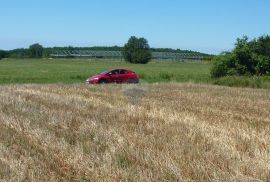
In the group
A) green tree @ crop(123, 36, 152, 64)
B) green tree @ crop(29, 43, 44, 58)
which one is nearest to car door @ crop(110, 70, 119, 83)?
green tree @ crop(123, 36, 152, 64)

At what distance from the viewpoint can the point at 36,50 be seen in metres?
184

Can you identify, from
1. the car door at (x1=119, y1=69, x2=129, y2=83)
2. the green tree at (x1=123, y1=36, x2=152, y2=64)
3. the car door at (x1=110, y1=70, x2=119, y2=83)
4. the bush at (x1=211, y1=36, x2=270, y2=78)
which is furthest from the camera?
the green tree at (x1=123, y1=36, x2=152, y2=64)

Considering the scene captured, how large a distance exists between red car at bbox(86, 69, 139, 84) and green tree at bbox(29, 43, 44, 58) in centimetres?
14846

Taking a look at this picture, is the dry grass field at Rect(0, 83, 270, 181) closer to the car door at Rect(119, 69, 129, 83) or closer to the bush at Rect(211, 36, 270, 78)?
the car door at Rect(119, 69, 129, 83)

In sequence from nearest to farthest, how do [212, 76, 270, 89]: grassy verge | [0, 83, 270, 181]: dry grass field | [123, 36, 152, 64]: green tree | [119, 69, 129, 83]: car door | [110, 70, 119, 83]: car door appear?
[0, 83, 270, 181]: dry grass field → [212, 76, 270, 89]: grassy verge → [110, 70, 119, 83]: car door → [119, 69, 129, 83]: car door → [123, 36, 152, 64]: green tree

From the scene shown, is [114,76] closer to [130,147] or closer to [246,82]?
[246,82]

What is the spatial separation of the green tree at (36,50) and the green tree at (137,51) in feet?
189

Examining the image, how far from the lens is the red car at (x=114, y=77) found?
3653 centimetres

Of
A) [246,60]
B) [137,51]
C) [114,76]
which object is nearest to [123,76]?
[114,76]

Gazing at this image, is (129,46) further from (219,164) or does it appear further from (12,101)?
(219,164)

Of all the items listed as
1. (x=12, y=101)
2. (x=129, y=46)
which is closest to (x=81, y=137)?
(x=12, y=101)

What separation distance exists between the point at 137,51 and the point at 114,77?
93.4 m

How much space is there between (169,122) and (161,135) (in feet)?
7.02

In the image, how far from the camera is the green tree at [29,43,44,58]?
18350 cm
